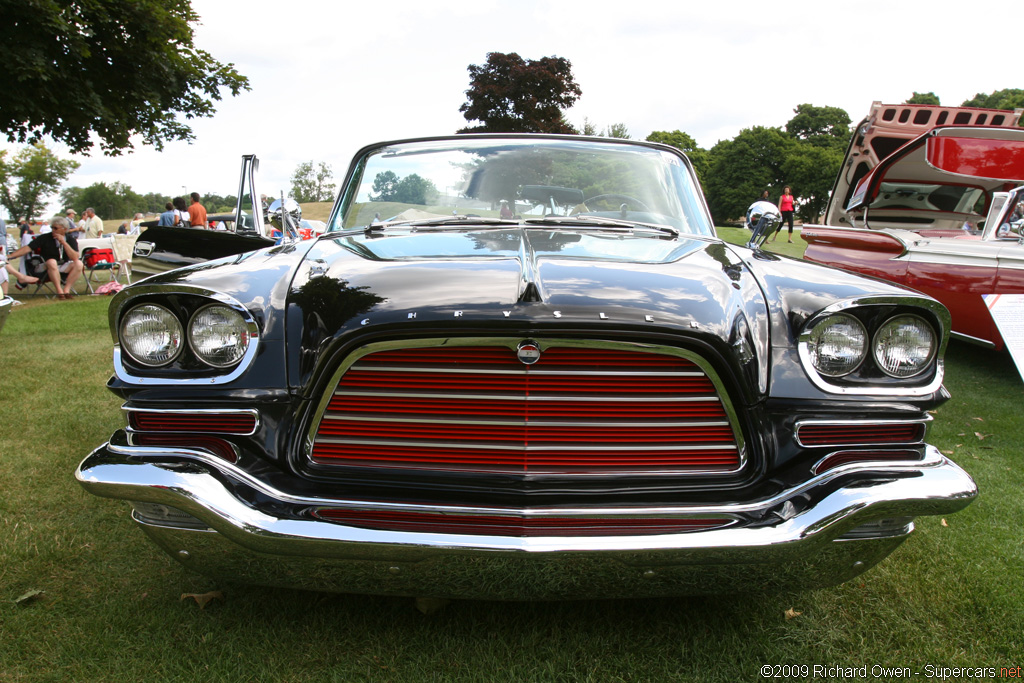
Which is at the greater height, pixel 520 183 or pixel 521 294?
pixel 520 183

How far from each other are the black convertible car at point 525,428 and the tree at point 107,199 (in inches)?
3830

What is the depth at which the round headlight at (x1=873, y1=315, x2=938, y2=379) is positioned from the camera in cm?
178

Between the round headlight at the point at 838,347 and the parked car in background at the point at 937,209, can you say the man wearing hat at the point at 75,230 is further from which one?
the round headlight at the point at 838,347

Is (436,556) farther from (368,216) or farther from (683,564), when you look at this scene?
(368,216)

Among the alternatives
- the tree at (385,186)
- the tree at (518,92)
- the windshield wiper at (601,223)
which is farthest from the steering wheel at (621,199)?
the tree at (518,92)

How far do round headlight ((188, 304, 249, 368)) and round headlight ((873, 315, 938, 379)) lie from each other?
67.6 inches

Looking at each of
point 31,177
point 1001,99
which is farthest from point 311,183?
point 1001,99

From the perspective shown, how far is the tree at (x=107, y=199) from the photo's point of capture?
8450cm

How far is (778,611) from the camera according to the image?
213 centimetres

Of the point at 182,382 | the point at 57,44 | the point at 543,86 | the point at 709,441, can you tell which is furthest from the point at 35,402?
the point at 543,86

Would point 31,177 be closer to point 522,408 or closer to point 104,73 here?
point 104,73

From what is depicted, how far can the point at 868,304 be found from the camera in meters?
1.75

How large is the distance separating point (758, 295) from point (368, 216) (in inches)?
69.5

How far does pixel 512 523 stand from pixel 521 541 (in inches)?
2.3
